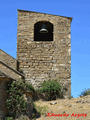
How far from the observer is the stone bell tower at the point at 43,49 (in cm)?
1928

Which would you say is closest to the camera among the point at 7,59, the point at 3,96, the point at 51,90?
the point at 3,96

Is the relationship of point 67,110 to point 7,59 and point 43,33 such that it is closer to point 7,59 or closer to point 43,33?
point 7,59

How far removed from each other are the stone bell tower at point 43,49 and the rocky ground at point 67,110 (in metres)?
A: 2.53

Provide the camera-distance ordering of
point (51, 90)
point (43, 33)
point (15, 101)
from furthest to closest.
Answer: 1. point (43, 33)
2. point (51, 90)
3. point (15, 101)

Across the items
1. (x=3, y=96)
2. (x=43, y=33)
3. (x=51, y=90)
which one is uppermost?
(x=43, y=33)

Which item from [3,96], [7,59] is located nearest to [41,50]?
[7,59]

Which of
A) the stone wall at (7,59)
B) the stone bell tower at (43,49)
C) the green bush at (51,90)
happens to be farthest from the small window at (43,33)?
the green bush at (51,90)

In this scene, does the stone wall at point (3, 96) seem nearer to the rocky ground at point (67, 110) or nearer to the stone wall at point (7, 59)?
the rocky ground at point (67, 110)

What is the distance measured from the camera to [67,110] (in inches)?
576

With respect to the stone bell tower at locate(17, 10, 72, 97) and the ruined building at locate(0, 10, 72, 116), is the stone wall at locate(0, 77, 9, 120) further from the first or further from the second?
the stone bell tower at locate(17, 10, 72, 97)

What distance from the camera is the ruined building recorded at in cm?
1923

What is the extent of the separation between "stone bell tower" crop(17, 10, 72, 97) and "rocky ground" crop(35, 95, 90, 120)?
8.31ft

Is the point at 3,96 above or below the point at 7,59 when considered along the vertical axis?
below

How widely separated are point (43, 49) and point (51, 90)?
2929 mm
